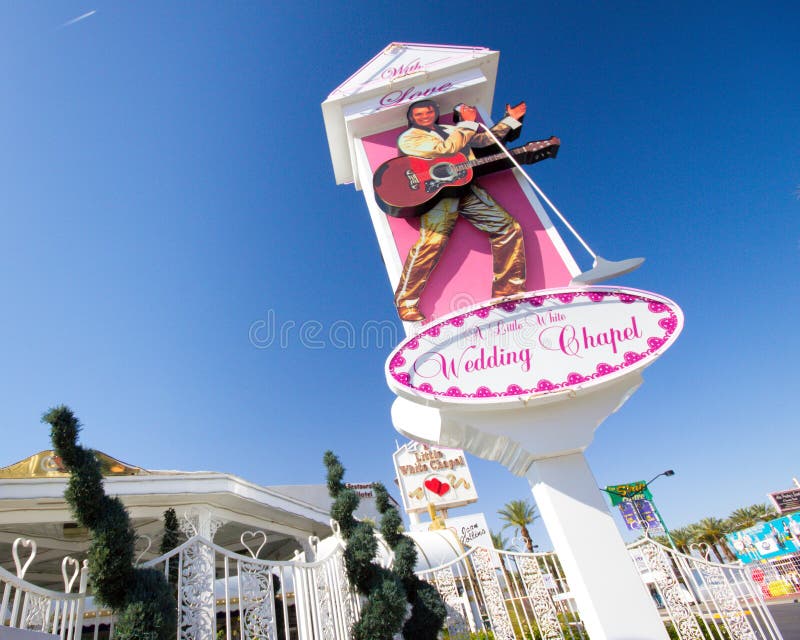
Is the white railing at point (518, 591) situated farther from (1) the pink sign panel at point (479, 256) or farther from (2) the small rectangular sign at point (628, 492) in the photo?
(2) the small rectangular sign at point (628, 492)

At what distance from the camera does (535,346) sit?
5168mm

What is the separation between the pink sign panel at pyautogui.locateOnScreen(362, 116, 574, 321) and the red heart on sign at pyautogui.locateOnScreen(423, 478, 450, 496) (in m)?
15.7

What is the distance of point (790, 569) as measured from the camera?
26906 mm

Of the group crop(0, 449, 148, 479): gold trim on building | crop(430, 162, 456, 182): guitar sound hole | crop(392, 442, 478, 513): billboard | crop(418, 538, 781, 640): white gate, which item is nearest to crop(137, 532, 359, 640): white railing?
crop(418, 538, 781, 640): white gate

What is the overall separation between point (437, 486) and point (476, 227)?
1592cm

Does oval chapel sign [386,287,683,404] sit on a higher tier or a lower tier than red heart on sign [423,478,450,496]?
lower

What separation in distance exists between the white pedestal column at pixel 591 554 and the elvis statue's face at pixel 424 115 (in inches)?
270

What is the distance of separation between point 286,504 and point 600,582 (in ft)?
23.4

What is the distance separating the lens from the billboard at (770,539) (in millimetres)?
31562

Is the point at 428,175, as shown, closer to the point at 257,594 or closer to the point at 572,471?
the point at 572,471

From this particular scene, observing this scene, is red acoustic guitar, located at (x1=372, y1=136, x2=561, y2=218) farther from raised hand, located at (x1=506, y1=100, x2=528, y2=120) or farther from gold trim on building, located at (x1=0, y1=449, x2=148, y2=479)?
gold trim on building, located at (x1=0, y1=449, x2=148, y2=479)

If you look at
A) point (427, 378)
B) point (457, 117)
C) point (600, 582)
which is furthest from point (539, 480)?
point (457, 117)

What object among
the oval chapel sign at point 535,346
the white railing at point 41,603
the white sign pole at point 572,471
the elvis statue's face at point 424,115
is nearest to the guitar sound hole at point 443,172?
the elvis statue's face at point 424,115

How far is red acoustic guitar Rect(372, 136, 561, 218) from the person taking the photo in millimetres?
7629
